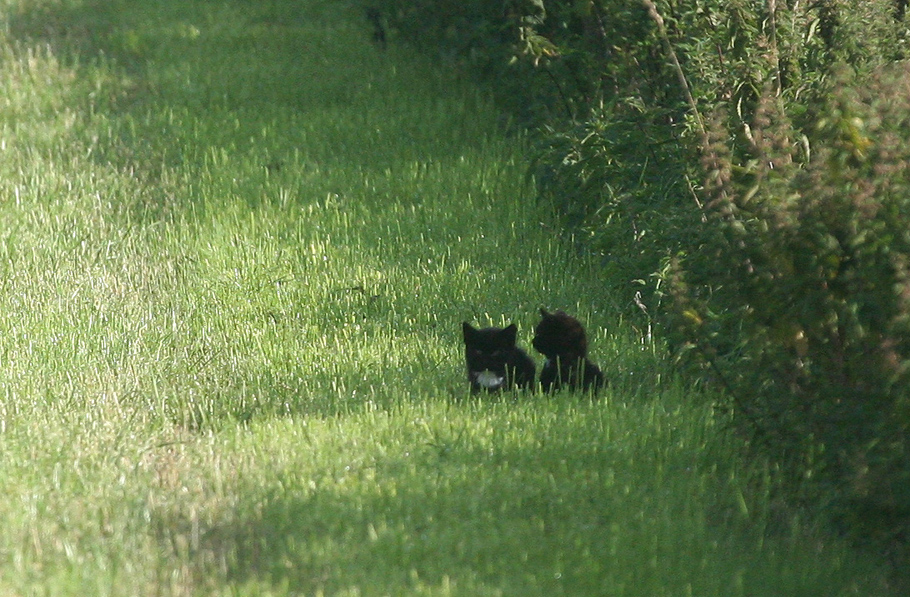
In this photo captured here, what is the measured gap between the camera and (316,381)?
7379 mm

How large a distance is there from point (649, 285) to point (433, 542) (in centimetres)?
361

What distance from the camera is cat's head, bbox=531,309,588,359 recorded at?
7.00m

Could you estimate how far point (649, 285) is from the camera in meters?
8.20

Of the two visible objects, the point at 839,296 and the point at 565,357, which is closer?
the point at 839,296

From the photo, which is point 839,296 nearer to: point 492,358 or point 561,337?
point 561,337

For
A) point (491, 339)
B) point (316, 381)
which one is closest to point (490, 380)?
point (491, 339)

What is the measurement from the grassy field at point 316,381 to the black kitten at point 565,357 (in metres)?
0.16

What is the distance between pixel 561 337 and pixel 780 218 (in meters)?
2.12

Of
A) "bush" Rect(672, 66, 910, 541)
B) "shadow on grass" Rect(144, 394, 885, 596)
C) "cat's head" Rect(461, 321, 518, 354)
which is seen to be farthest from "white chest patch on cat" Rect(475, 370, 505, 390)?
"bush" Rect(672, 66, 910, 541)

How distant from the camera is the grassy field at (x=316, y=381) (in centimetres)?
498

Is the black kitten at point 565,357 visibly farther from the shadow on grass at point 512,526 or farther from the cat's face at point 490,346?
the shadow on grass at point 512,526

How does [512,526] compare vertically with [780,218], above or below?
below

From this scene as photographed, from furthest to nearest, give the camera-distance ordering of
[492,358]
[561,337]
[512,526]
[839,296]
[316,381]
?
[316,381]
[561,337]
[492,358]
[512,526]
[839,296]

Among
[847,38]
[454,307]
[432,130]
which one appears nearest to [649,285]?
[454,307]
